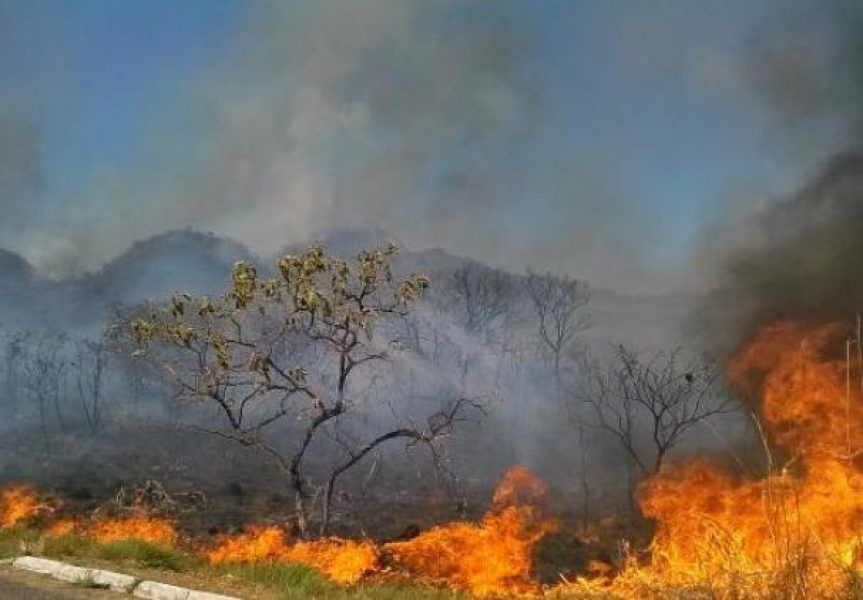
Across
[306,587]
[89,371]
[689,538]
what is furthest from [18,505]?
[89,371]

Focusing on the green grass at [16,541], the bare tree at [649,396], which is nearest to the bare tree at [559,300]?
the bare tree at [649,396]

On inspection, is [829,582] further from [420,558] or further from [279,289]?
[420,558]

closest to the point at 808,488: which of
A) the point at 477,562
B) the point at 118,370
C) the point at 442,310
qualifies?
the point at 477,562

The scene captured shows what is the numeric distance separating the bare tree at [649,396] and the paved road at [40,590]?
28204 mm

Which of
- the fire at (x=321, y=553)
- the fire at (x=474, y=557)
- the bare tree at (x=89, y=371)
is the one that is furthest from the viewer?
the bare tree at (x=89, y=371)

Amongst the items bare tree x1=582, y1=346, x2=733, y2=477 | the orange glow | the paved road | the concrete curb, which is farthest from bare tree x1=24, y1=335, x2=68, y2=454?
the paved road

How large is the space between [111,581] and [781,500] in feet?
28.7

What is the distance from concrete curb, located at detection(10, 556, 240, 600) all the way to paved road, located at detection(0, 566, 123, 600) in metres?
0.17

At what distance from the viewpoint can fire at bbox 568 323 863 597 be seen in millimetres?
5867

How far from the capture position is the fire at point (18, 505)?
25688 mm

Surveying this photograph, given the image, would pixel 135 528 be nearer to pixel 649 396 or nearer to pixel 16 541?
pixel 16 541

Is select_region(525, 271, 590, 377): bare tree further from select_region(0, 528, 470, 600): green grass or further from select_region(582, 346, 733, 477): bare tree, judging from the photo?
select_region(0, 528, 470, 600): green grass

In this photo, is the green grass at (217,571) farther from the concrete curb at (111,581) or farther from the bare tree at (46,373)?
the bare tree at (46,373)

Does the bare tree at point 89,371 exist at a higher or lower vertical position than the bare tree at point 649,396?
higher
